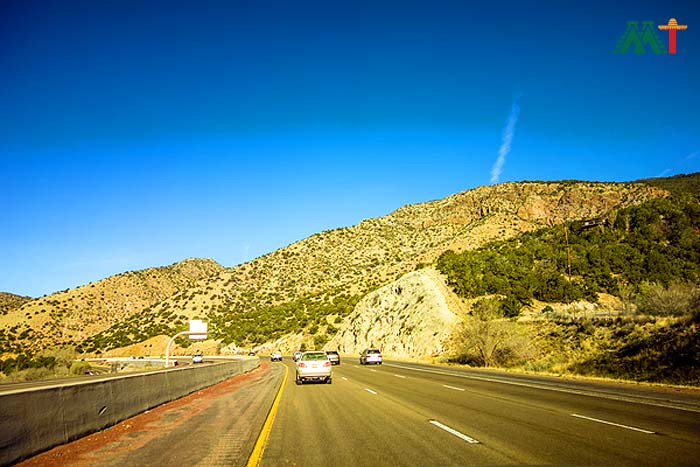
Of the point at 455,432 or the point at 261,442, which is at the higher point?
the point at 261,442

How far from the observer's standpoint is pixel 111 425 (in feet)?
34.4

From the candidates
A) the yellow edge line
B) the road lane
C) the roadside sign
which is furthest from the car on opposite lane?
the yellow edge line

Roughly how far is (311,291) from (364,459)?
281 ft

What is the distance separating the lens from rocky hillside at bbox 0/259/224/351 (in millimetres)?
86312

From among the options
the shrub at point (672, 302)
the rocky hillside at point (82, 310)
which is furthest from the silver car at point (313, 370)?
the rocky hillside at point (82, 310)

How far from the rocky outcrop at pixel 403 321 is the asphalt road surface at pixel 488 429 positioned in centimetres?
3549

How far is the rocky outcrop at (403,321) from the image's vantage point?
2056 inches

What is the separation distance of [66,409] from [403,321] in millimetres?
52275

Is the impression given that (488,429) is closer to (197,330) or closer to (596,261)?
(197,330)

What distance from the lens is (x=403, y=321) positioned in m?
59.1

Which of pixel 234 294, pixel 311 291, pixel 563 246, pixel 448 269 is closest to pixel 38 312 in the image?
pixel 234 294

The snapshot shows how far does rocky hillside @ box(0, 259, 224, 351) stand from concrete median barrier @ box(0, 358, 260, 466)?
272ft

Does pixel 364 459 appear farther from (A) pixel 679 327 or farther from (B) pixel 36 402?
(A) pixel 679 327

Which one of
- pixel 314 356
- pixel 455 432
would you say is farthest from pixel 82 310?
pixel 455 432
